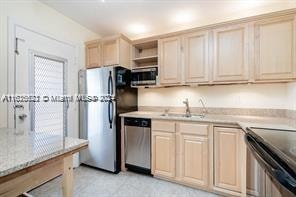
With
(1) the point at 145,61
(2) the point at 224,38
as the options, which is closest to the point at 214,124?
(2) the point at 224,38

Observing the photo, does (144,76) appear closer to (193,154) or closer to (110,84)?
(110,84)

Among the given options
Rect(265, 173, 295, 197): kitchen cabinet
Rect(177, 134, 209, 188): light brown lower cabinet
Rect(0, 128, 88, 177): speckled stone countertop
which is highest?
Rect(0, 128, 88, 177): speckled stone countertop

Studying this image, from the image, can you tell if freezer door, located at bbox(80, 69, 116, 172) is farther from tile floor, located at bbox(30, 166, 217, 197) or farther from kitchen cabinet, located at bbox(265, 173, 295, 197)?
kitchen cabinet, located at bbox(265, 173, 295, 197)

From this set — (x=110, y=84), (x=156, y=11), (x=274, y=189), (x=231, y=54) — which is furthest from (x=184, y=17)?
(x=274, y=189)

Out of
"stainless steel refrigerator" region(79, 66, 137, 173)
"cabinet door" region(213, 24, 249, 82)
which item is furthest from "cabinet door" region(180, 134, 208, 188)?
"stainless steel refrigerator" region(79, 66, 137, 173)

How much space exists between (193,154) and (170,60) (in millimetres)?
1441

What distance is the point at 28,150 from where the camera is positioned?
0.94 meters

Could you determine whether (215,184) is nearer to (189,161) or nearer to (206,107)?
(189,161)

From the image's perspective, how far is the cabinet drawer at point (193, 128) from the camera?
2018 mm

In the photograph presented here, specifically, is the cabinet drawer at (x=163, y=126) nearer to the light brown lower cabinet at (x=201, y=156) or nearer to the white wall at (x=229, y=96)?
the light brown lower cabinet at (x=201, y=156)

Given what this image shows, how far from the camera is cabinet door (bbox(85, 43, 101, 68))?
2875mm

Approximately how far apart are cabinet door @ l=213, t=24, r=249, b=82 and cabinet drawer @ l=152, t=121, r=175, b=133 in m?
0.90

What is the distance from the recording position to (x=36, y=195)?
1.97m

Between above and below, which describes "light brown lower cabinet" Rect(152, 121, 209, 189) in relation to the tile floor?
above
